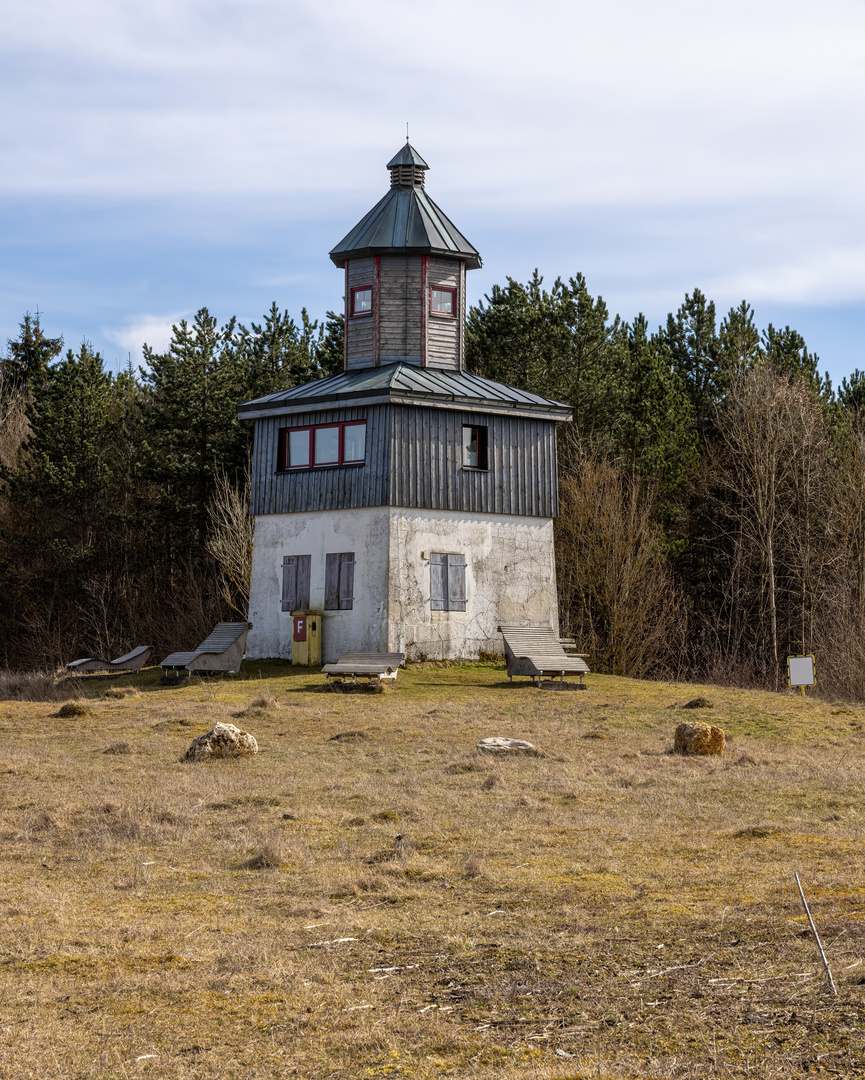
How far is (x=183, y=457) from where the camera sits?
4269cm

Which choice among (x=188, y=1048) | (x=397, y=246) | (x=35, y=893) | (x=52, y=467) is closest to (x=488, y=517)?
(x=397, y=246)

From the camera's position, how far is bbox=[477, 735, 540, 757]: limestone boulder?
16.8m

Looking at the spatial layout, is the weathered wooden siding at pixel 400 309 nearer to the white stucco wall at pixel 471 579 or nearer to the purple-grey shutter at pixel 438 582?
the white stucco wall at pixel 471 579

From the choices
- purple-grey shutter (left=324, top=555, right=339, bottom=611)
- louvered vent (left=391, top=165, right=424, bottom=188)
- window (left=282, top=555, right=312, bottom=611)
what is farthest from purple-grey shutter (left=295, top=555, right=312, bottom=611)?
louvered vent (left=391, top=165, right=424, bottom=188)

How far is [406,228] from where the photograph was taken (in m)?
33.2

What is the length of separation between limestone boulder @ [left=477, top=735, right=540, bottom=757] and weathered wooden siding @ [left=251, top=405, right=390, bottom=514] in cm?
1309

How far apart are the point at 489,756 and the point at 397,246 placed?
1921cm

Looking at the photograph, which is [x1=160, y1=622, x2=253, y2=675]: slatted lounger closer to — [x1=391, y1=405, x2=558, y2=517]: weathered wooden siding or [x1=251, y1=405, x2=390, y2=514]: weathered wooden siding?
[x1=251, y1=405, x2=390, y2=514]: weathered wooden siding

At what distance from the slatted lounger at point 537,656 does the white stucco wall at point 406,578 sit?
5.44ft

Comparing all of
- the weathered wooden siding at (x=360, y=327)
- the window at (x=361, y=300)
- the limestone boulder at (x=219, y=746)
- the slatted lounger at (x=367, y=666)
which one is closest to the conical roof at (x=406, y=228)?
the weathered wooden siding at (x=360, y=327)

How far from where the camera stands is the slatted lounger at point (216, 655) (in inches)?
1112

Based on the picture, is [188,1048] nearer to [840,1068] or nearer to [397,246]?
[840,1068]

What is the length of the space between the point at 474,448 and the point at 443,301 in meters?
4.63

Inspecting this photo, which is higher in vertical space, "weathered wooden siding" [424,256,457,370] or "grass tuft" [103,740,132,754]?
"weathered wooden siding" [424,256,457,370]
